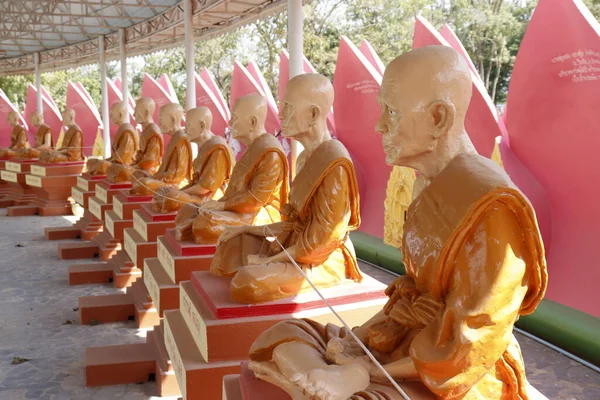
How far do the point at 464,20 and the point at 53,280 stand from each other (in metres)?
15.6

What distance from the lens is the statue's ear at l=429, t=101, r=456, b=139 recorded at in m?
1.74

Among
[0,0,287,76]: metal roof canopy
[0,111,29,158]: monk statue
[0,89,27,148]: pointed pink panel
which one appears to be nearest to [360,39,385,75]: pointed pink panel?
[0,0,287,76]: metal roof canopy

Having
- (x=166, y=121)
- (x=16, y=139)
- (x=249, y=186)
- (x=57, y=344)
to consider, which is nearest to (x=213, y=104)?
(x=16, y=139)

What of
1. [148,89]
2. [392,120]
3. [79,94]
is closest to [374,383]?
[392,120]

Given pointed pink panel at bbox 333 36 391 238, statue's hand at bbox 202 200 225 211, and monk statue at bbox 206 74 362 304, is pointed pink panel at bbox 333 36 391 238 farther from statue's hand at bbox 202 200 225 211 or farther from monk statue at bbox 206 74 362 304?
monk statue at bbox 206 74 362 304

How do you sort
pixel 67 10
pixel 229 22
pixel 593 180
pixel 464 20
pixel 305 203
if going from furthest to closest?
1. pixel 464 20
2. pixel 67 10
3. pixel 229 22
4. pixel 593 180
5. pixel 305 203

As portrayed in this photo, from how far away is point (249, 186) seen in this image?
12.7 feet

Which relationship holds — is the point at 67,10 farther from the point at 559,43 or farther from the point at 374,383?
the point at 374,383

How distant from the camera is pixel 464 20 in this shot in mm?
18578

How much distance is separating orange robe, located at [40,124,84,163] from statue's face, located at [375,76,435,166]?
29.9 feet

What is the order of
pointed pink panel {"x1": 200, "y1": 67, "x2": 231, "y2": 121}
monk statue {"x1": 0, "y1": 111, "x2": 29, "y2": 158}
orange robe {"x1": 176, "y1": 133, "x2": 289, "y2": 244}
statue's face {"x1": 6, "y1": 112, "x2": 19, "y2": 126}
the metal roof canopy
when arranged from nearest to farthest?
1. orange robe {"x1": 176, "y1": 133, "x2": 289, "y2": 244}
2. the metal roof canopy
3. pointed pink panel {"x1": 200, "y1": 67, "x2": 231, "y2": 121}
4. monk statue {"x1": 0, "y1": 111, "x2": 29, "y2": 158}
5. statue's face {"x1": 6, "y1": 112, "x2": 19, "y2": 126}

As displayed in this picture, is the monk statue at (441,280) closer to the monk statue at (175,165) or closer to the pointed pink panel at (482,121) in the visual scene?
the pointed pink panel at (482,121)

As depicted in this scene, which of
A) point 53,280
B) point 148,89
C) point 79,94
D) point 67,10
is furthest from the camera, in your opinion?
point 79,94

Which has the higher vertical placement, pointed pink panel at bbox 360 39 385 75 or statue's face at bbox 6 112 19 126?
pointed pink panel at bbox 360 39 385 75
